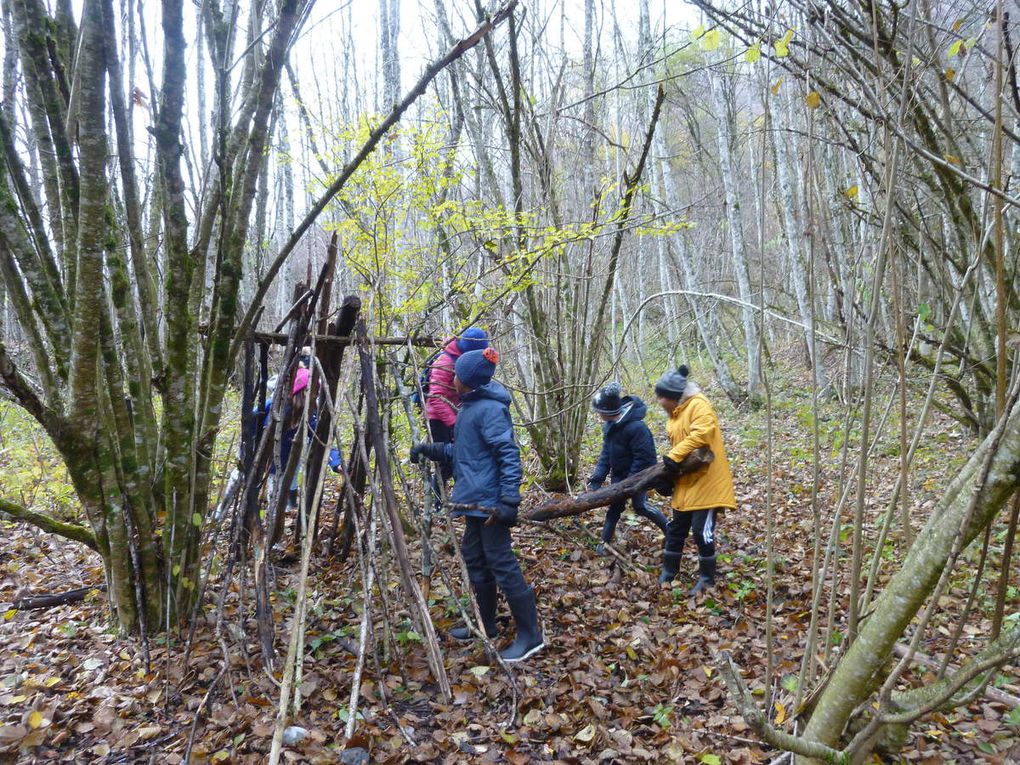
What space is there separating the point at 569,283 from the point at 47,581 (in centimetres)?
526

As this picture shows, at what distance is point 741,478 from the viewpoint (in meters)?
7.50

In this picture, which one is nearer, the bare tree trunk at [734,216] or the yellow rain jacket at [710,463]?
the yellow rain jacket at [710,463]

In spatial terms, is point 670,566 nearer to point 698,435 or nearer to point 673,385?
point 698,435

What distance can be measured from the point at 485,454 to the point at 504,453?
163mm

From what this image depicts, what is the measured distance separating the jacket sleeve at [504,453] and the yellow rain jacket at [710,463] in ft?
4.59

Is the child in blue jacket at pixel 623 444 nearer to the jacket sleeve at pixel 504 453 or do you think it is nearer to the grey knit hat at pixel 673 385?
the grey knit hat at pixel 673 385

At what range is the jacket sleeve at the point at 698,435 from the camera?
4.30 m

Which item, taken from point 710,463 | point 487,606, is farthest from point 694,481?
point 487,606

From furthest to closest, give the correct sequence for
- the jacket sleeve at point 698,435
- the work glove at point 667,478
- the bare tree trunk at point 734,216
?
the bare tree trunk at point 734,216 < the work glove at point 667,478 < the jacket sleeve at point 698,435

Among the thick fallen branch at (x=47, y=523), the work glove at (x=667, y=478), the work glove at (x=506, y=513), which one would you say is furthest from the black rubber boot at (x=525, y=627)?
the thick fallen branch at (x=47, y=523)

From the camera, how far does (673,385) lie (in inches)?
178

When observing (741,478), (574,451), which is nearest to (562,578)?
(574,451)

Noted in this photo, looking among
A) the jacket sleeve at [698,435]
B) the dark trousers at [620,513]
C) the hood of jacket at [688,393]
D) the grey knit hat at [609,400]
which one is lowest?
the dark trousers at [620,513]

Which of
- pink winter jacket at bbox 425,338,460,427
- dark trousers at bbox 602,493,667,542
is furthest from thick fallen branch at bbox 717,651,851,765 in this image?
pink winter jacket at bbox 425,338,460,427
